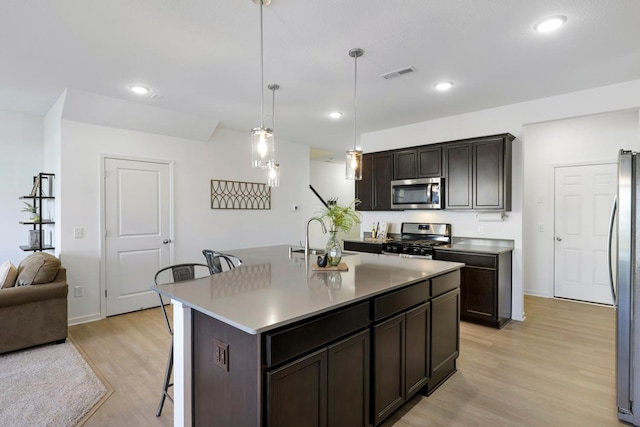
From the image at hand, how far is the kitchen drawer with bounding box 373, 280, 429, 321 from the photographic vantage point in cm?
196

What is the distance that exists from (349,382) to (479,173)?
10.4ft


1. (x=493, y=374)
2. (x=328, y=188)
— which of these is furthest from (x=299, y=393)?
(x=328, y=188)

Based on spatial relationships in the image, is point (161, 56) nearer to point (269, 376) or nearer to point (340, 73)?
point (340, 73)

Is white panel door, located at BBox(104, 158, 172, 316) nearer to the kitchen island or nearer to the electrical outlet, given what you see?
the kitchen island

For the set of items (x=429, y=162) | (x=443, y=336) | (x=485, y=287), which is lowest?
(x=443, y=336)

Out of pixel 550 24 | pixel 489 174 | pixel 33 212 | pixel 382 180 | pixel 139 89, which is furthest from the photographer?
pixel 382 180

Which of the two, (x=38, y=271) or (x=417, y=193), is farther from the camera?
(x=417, y=193)

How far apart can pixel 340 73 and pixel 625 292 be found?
2.71m

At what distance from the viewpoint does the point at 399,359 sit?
7.03ft

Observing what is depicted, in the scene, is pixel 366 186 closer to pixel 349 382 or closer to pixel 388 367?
pixel 388 367

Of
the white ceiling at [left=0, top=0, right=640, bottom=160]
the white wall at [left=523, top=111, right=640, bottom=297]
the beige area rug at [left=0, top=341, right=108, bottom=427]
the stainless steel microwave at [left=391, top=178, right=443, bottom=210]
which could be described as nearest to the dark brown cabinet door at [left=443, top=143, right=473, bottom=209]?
the stainless steel microwave at [left=391, top=178, right=443, bottom=210]

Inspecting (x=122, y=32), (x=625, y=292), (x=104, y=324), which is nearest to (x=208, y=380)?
(x=122, y=32)

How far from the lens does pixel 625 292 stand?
218cm

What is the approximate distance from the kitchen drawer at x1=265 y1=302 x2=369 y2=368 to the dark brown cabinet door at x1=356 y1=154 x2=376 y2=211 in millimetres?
3435
